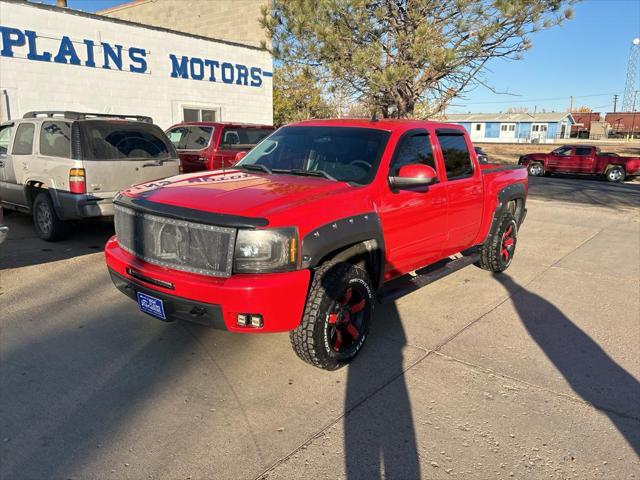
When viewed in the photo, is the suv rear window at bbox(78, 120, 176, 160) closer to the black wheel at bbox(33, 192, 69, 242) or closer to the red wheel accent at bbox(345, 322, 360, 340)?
the black wheel at bbox(33, 192, 69, 242)

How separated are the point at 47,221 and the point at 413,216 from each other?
214 inches

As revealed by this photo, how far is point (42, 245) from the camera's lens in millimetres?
7039

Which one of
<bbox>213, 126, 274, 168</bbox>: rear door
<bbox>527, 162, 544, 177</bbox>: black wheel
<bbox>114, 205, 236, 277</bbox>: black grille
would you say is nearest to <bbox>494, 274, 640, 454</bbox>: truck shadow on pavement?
<bbox>114, 205, 236, 277</bbox>: black grille

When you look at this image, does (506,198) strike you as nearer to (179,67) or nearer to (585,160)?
(179,67)

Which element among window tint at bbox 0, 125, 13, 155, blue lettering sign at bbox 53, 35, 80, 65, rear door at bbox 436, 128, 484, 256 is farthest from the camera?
blue lettering sign at bbox 53, 35, 80, 65

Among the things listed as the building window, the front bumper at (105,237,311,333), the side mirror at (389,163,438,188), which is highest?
the building window

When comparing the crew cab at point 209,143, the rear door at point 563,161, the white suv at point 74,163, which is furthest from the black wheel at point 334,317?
the rear door at point 563,161

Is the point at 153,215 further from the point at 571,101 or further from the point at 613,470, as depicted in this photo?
the point at 571,101

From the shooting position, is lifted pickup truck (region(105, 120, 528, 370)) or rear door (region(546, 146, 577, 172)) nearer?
lifted pickup truck (region(105, 120, 528, 370))

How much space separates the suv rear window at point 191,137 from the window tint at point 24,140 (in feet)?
10.7

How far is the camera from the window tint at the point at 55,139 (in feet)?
22.1

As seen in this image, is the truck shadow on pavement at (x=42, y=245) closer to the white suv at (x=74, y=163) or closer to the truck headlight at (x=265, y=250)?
the white suv at (x=74, y=163)

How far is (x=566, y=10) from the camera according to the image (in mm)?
11539

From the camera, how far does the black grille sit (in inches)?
128
